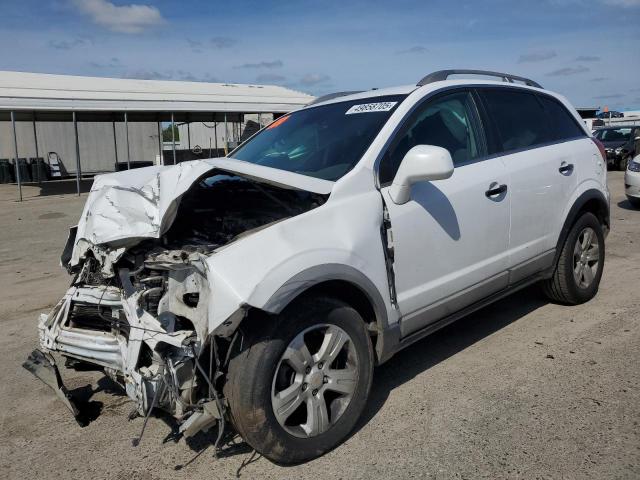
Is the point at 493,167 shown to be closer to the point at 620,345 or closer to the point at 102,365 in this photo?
the point at 620,345

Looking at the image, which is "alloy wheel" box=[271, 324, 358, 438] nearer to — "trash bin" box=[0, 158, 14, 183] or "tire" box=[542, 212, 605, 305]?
"tire" box=[542, 212, 605, 305]

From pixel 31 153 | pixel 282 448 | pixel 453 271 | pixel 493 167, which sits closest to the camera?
pixel 282 448

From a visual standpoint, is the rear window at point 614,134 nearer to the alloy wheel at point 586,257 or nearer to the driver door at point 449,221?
the alloy wheel at point 586,257

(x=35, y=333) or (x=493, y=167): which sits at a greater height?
(x=493, y=167)

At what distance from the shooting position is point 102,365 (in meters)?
2.95

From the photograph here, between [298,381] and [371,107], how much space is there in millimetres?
1883

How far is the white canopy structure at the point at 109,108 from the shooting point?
61.0 feet

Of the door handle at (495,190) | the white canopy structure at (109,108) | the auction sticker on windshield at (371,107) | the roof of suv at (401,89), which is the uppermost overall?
the white canopy structure at (109,108)

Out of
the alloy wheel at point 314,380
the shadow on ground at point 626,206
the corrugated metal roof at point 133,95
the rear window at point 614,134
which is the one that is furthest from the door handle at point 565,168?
the rear window at point 614,134

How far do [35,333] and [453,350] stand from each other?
11.7 ft

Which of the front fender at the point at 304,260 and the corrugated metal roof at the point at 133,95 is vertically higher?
the corrugated metal roof at the point at 133,95

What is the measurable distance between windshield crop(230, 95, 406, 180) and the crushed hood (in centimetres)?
32

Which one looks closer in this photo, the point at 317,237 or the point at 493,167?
the point at 317,237

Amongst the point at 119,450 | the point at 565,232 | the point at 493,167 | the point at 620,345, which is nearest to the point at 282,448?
the point at 119,450
